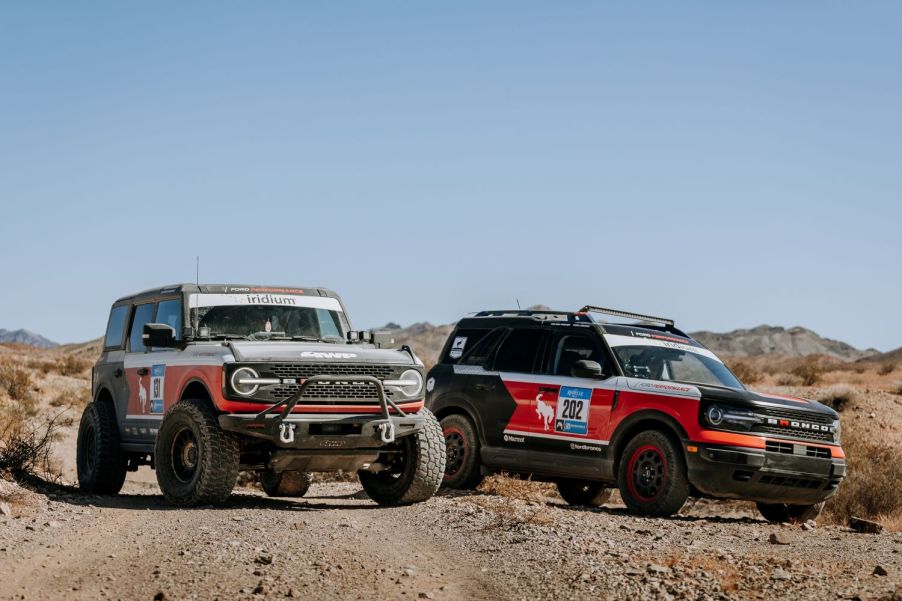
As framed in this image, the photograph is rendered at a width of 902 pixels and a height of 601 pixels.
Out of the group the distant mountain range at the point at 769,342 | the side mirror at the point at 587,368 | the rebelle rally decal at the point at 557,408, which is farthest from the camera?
the distant mountain range at the point at 769,342

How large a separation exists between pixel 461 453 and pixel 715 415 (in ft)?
12.0

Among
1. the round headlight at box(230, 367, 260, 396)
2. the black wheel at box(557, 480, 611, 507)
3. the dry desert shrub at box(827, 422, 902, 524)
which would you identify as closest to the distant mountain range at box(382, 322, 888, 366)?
the dry desert shrub at box(827, 422, 902, 524)

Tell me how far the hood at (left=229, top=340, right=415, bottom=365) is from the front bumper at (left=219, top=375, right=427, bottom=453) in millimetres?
284

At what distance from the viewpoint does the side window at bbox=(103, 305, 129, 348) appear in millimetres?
15562

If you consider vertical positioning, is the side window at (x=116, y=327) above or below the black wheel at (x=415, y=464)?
above

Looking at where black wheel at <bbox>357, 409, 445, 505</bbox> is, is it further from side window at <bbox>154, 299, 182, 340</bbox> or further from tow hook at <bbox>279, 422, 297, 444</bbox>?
side window at <bbox>154, 299, 182, 340</bbox>

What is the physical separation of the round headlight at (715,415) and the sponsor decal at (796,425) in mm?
575

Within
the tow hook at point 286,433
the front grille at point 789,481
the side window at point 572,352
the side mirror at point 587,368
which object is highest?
the side window at point 572,352

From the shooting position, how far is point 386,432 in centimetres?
1261

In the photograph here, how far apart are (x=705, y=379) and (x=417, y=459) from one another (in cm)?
379

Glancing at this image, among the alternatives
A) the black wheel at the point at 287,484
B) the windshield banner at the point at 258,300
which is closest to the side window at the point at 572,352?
the windshield banner at the point at 258,300

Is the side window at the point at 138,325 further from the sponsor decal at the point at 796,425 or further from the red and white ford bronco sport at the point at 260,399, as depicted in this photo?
the sponsor decal at the point at 796,425

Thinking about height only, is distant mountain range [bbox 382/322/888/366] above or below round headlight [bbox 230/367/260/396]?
above

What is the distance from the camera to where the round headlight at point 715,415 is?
1354 centimetres
